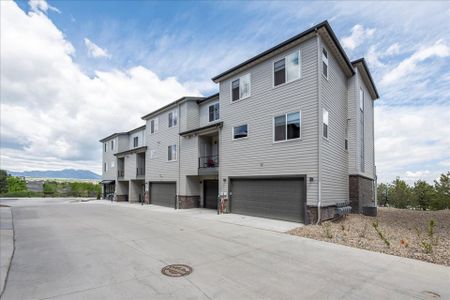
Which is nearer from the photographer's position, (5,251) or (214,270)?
(214,270)

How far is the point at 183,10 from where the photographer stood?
13.5 metres

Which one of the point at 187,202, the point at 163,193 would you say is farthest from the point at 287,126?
the point at 163,193

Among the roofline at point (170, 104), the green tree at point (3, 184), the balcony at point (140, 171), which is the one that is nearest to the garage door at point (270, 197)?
the roofline at point (170, 104)

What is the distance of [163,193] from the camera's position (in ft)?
75.0

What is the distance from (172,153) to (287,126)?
478 inches

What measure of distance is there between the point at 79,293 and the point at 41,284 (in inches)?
44.7

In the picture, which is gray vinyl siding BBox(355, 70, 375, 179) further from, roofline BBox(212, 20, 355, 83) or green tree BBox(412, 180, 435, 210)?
green tree BBox(412, 180, 435, 210)

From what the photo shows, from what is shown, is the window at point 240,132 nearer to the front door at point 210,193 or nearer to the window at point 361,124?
the front door at point 210,193

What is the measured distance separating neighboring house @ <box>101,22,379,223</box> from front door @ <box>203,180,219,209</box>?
0.27 ft

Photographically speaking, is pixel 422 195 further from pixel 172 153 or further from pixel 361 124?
pixel 172 153

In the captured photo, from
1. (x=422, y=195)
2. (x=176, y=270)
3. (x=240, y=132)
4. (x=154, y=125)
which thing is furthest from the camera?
(x=422, y=195)

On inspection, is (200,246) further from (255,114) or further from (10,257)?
(255,114)

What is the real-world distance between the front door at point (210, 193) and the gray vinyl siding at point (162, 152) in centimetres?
271

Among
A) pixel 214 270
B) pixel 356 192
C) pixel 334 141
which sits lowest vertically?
pixel 214 270
